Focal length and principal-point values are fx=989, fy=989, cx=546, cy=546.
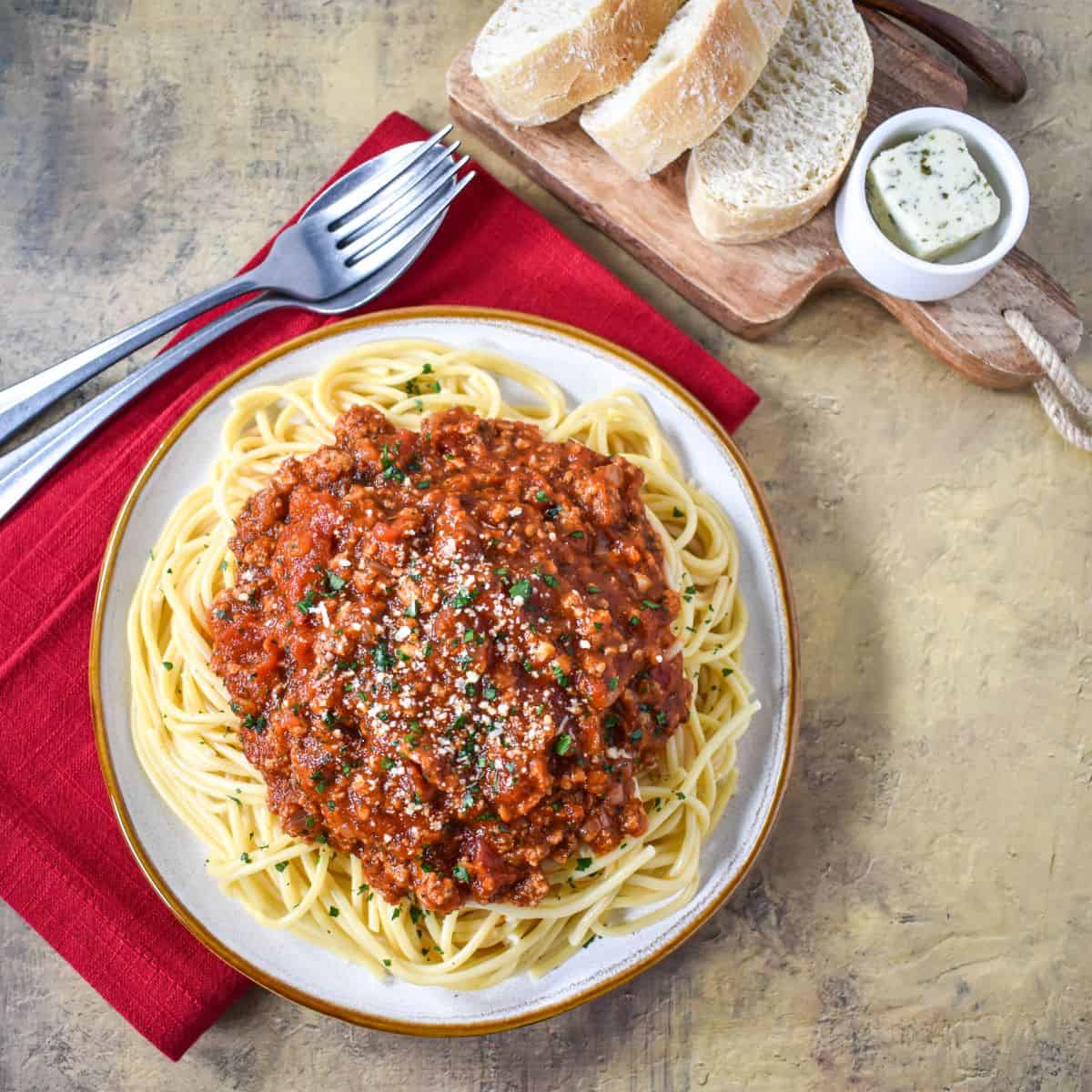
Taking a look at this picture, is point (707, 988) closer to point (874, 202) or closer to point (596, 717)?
point (596, 717)

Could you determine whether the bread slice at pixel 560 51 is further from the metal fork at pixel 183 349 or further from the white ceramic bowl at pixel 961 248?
the white ceramic bowl at pixel 961 248

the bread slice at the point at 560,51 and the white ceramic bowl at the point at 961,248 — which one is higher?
the bread slice at the point at 560,51

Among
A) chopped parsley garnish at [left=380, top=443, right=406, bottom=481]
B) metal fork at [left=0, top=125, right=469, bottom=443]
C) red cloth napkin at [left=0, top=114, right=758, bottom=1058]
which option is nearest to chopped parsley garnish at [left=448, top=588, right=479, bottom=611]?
chopped parsley garnish at [left=380, top=443, right=406, bottom=481]

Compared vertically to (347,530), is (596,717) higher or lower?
lower

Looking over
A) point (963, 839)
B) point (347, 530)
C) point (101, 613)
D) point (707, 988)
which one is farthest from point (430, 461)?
point (963, 839)

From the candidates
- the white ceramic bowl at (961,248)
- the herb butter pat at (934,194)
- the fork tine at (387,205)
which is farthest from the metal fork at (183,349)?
the herb butter pat at (934,194)

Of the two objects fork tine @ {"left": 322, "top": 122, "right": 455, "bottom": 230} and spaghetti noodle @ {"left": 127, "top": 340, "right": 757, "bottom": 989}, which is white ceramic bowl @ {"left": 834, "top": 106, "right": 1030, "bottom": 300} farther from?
fork tine @ {"left": 322, "top": 122, "right": 455, "bottom": 230}

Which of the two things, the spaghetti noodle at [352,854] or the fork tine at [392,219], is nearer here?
the spaghetti noodle at [352,854]
